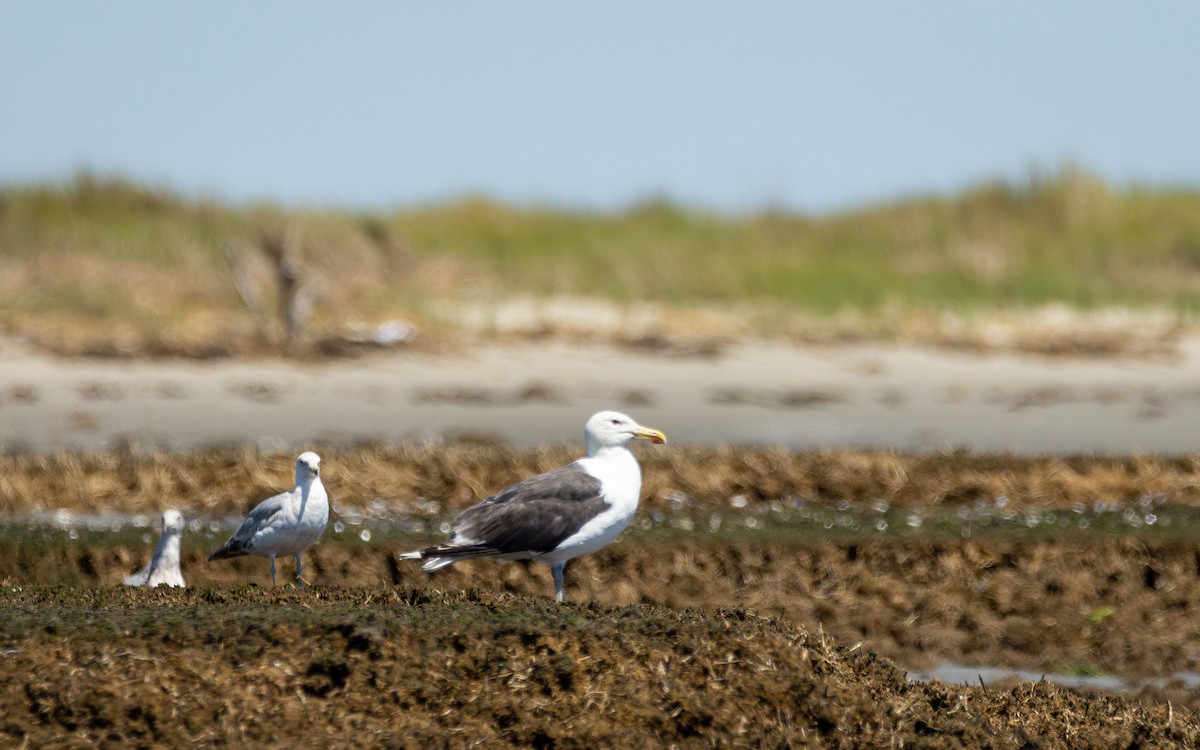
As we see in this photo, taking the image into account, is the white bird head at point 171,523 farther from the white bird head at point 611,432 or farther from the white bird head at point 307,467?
the white bird head at point 611,432

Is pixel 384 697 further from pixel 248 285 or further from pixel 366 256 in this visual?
pixel 366 256

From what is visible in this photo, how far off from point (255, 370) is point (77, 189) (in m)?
7.64

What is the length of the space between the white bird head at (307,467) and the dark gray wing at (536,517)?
2.41ft

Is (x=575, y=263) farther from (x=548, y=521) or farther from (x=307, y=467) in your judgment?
(x=307, y=467)

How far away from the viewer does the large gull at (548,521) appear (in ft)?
27.1

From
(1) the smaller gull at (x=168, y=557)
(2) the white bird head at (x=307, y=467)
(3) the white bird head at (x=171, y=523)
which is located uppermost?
(2) the white bird head at (x=307, y=467)

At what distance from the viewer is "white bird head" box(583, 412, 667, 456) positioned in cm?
884

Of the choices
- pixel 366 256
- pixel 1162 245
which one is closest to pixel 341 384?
pixel 366 256

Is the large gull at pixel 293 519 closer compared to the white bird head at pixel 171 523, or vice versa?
the large gull at pixel 293 519

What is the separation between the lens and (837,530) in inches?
423

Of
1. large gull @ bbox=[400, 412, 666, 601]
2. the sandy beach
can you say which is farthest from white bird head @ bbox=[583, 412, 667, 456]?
the sandy beach

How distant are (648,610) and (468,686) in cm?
110

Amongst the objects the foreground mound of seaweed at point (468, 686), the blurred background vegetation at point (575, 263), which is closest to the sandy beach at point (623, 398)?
the blurred background vegetation at point (575, 263)

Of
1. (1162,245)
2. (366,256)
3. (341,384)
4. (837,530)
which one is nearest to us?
(837,530)
